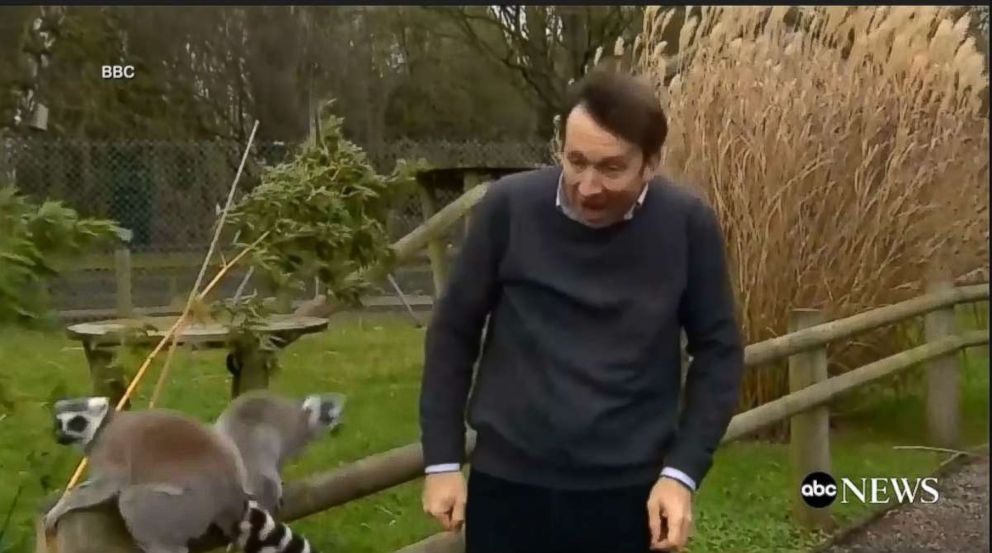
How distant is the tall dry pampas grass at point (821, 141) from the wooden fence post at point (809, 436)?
1.22 feet

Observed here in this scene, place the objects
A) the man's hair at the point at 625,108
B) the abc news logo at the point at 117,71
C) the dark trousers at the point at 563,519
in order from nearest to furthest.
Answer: the man's hair at the point at 625,108
the dark trousers at the point at 563,519
the abc news logo at the point at 117,71

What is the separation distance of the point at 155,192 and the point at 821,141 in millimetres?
1937

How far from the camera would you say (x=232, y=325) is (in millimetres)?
1859

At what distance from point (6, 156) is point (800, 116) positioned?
217 cm

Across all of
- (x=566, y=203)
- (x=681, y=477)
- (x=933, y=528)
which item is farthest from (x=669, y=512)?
(x=933, y=528)

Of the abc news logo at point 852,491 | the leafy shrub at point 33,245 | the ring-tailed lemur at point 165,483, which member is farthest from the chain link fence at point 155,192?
the abc news logo at point 852,491

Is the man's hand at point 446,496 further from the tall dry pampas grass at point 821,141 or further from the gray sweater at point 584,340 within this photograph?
the tall dry pampas grass at point 821,141

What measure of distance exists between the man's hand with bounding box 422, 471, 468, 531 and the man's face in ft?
1.21

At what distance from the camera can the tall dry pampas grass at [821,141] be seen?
359 centimetres

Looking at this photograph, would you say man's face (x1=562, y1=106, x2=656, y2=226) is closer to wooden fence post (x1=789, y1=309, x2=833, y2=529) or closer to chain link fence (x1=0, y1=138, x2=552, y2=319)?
chain link fence (x1=0, y1=138, x2=552, y2=319)

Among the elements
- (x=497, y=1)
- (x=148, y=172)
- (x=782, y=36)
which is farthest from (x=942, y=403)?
(x=148, y=172)

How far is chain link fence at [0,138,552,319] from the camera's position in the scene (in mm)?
2293

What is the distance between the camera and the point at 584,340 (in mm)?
1450

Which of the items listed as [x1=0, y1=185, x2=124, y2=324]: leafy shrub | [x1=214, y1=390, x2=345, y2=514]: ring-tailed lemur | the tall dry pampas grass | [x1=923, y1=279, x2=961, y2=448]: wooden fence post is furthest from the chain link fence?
[x1=923, y1=279, x2=961, y2=448]: wooden fence post
